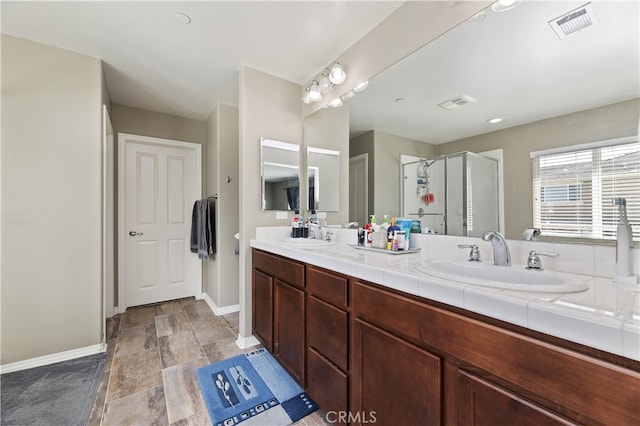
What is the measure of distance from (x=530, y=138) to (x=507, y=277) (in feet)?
2.04

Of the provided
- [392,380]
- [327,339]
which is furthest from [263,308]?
[392,380]

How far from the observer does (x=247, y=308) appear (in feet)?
7.61

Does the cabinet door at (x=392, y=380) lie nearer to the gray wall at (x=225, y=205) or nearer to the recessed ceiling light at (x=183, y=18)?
the recessed ceiling light at (x=183, y=18)

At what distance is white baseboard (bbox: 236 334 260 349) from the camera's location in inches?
88.9

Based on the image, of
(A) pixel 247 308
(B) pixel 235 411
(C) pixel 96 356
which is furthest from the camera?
(A) pixel 247 308

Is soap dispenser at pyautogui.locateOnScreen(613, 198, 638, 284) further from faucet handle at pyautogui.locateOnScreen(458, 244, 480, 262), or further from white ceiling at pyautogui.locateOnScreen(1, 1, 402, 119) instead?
white ceiling at pyautogui.locateOnScreen(1, 1, 402, 119)

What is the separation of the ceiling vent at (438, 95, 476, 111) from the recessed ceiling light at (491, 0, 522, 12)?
14.9 inches

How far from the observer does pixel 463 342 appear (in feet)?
2.56

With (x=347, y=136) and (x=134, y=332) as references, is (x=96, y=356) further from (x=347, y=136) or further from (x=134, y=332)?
(x=347, y=136)

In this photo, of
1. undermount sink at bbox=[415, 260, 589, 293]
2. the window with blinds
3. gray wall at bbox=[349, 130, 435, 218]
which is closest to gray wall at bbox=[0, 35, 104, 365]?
gray wall at bbox=[349, 130, 435, 218]

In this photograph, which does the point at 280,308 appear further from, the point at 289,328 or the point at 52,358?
the point at 52,358

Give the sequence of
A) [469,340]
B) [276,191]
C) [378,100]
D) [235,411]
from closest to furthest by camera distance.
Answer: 1. [469,340]
2. [235,411]
3. [378,100]
4. [276,191]

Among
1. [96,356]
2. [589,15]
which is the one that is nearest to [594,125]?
[589,15]

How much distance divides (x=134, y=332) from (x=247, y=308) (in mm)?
1197
